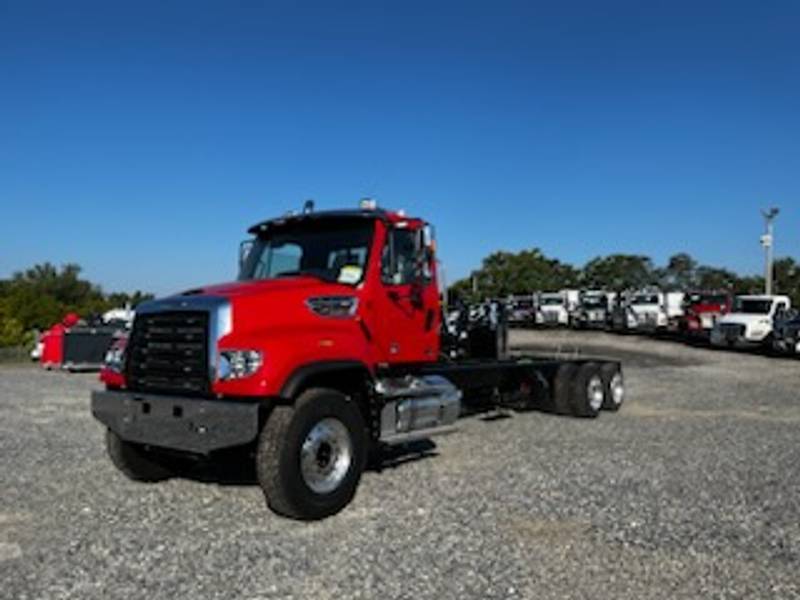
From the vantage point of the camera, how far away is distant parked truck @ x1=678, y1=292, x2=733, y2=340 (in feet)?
121

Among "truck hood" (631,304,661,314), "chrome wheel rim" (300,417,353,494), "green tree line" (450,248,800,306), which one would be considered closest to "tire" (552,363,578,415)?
"chrome wheel rim" (300,417,353,494)

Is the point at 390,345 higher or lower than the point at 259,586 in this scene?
higher

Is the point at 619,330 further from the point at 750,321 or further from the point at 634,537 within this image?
the point at 634,537

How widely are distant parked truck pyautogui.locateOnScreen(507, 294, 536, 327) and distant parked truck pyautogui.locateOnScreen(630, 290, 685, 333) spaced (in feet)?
19.3

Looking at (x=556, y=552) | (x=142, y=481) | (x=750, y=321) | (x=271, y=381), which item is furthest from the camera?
Answer: (x=750, y=321)

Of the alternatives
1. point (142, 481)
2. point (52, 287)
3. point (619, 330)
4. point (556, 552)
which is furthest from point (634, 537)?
point (52, 287)

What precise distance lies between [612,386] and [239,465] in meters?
7.34

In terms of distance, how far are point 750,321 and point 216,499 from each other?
28.0m

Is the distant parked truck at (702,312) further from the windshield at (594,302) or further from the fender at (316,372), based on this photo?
the fender at (316,372)

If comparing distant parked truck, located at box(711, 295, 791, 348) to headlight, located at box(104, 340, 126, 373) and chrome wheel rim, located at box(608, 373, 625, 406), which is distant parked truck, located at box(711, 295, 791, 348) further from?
headlight, located at box(104, 340, 126, 373)

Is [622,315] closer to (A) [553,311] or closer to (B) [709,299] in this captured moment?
(A) [553,311]

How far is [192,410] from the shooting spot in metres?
6.88

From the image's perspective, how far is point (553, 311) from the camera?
45.7 meters

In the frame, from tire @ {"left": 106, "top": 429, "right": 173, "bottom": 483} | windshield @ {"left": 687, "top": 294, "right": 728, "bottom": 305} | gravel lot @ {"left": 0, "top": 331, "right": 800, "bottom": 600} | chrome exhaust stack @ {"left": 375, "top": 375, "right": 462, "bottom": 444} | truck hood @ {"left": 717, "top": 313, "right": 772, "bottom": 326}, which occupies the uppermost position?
windshield @ {"left": 687, "top": 294, "right": 728, "bottom": 305}
